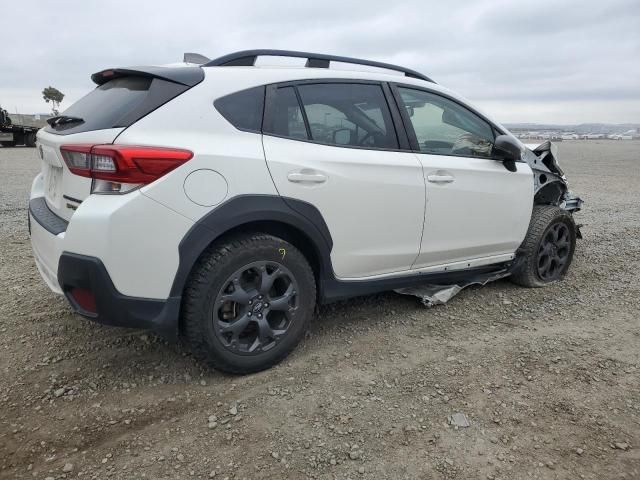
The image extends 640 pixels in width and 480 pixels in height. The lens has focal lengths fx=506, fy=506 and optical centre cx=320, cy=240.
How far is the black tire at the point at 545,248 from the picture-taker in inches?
167

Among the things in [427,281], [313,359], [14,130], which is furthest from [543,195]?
[14,130]

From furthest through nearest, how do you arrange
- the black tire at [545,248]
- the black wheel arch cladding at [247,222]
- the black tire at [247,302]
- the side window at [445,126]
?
1. the black tire at [545,248]
2. the side window at [445,126]
3. the black tire at [247,302]
4. the black wheel arch cladding at [247,222]

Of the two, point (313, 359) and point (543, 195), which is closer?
point (313, 359)

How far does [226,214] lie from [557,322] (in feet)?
8.35

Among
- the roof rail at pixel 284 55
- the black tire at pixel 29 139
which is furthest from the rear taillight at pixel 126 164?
the black tire at pixel 29 139

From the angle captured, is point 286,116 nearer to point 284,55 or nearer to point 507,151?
point 284,55

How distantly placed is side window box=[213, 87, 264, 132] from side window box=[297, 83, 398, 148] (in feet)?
1.01

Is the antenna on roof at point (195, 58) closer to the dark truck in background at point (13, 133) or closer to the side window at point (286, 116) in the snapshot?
the side window at point (286, 116)

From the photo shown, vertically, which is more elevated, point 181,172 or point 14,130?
point 181,172

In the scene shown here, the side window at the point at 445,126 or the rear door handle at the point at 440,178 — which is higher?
the side window at the point at 445,126

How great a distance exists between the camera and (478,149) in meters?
3.77

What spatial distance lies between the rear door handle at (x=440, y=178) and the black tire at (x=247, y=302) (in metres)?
1.05

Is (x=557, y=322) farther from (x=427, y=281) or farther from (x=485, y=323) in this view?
(x=427, y=281)

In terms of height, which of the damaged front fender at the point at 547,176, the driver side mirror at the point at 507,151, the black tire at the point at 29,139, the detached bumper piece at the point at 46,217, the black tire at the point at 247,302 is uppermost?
the driver side mirror at the point at 507,151
